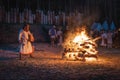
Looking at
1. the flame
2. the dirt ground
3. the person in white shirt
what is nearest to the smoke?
the person in white shirt

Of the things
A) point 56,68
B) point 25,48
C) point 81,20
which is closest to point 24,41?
point 25,48

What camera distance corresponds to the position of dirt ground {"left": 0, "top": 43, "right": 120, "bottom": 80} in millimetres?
12766

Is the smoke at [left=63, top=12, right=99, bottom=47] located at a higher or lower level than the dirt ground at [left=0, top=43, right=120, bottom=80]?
higher

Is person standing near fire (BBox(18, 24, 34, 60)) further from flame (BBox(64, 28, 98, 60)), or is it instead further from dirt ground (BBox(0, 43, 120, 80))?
flame (BBox(64, 28, 98, 60))

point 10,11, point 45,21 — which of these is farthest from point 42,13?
point 10,11

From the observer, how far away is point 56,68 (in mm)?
14555

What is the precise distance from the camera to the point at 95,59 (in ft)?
56.7

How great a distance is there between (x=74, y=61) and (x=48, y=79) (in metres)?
4.72

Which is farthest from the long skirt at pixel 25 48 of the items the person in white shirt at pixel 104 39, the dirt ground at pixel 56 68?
the person in white shirt at pixel 104 39

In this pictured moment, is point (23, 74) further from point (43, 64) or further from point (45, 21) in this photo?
point (45, 21)

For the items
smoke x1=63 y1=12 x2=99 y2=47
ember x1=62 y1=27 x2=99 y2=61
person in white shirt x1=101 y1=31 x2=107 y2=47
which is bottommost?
ember x1=62 y1=27 x2=99 y2=61

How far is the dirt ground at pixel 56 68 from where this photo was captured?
1277 cm

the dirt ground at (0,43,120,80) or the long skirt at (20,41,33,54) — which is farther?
the long skirt at (20,41,33,54)

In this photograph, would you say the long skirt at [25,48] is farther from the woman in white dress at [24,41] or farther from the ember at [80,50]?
the ember at [80,50]
